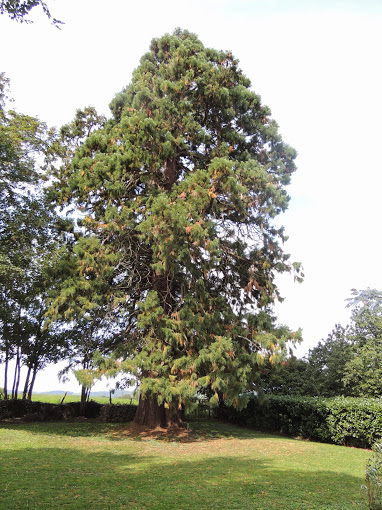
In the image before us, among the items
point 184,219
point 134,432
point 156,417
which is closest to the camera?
point 184,219

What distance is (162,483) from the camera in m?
6.67

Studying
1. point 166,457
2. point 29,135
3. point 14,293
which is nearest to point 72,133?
point 29,135

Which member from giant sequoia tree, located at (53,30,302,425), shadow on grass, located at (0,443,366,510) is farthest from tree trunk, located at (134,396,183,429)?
shadow on grass, located at (0,443,366,510)

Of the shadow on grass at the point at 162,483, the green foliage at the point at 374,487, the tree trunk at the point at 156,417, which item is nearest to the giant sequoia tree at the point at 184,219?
the tree trunk at the point at 156,417

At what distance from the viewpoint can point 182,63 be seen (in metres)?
14.4

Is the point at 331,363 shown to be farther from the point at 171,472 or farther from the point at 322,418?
the point at 171,472

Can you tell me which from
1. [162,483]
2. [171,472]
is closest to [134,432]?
[171,472]

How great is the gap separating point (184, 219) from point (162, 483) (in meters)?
6.99

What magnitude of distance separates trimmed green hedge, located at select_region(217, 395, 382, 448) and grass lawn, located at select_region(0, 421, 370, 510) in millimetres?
868

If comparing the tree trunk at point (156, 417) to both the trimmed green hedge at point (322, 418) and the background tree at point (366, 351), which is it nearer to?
the trimmed green hedge at point (322, 418)

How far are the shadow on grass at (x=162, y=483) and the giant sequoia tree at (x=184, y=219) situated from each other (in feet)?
8.41

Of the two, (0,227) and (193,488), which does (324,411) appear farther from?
(0,227)

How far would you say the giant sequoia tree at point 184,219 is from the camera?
11555 mm

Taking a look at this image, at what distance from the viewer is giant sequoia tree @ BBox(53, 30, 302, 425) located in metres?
11.6
